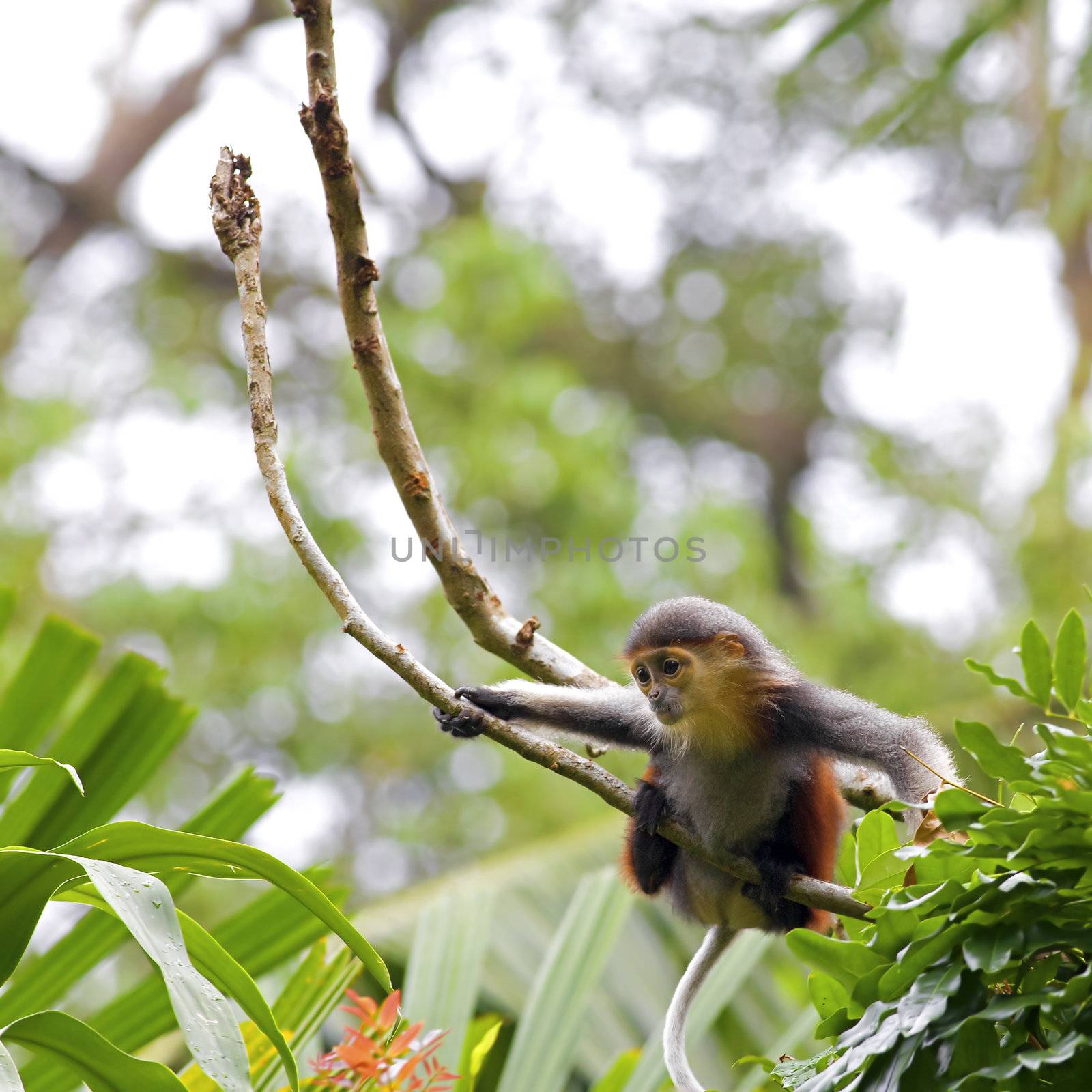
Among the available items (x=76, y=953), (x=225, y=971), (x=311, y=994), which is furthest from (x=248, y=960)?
(x=225, y=971)

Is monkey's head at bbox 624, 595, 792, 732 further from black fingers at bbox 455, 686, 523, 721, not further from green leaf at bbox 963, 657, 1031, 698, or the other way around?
green leaf at bbox 963, 657, 1031, 698

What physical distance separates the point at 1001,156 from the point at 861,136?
10.7 metres

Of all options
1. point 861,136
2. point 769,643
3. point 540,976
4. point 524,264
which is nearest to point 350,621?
point 540,976

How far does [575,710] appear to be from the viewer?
2957 millimetres

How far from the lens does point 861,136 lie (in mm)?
3771

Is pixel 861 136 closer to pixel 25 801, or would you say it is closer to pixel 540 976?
pixel 540 976

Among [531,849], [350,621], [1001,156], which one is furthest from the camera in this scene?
[1001,156]

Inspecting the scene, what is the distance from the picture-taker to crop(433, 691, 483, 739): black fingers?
7.72 feet

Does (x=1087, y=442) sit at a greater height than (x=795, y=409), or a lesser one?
lesser

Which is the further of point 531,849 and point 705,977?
point 531,849

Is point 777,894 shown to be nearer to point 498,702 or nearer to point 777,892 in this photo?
point 777,892

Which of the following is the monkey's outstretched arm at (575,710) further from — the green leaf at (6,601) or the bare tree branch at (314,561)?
the green leaf at (6,601)

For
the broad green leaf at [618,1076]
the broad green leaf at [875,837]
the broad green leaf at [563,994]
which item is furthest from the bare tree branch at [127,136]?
the broad green leaf at [875,837]

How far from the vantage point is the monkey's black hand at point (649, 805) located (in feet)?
8.99
